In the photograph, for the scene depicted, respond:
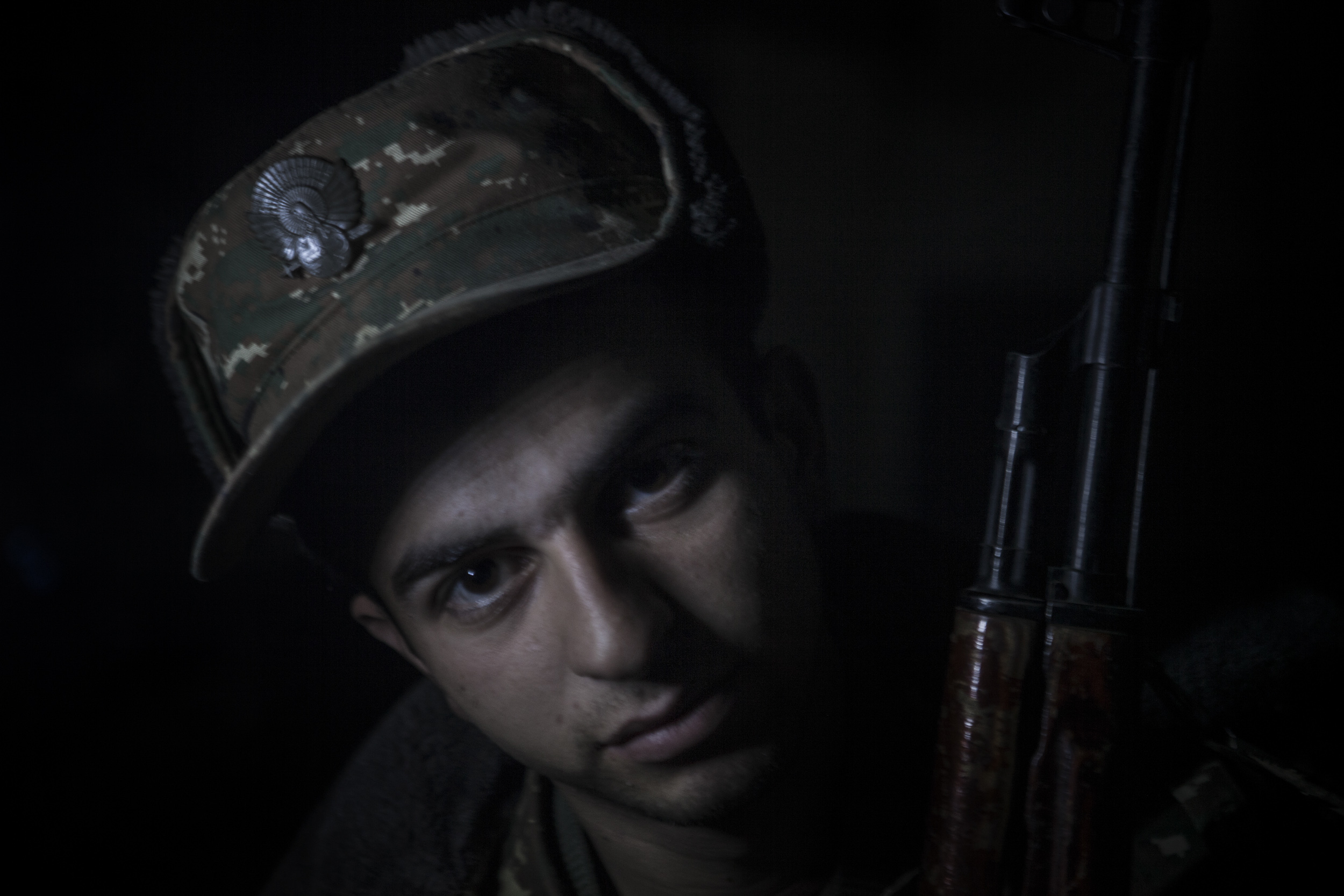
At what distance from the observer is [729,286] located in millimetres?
681

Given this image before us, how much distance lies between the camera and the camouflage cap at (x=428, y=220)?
Answer: 56 cm

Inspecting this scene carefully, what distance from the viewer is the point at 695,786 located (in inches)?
24.4

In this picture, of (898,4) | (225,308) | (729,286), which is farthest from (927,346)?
(225,308)

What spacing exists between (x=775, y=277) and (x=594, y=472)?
0.22 m

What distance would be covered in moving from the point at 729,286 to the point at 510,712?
0.36m

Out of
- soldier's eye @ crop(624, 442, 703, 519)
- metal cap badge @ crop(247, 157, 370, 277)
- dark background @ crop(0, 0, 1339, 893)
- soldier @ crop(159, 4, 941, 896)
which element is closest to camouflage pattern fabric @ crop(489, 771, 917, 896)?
soldier @ crop(159, 4, 941, 896)

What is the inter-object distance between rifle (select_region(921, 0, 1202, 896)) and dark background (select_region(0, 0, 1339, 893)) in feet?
0.33

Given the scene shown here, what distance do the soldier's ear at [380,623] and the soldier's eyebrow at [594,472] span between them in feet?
0.25

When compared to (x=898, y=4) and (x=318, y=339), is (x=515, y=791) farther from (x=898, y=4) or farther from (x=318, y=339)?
(x=898, y=4)

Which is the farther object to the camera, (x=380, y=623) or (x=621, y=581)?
(x=380, y=623)

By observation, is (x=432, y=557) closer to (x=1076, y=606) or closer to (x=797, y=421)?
(x=797, y=421)

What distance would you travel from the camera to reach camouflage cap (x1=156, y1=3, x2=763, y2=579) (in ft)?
1.85

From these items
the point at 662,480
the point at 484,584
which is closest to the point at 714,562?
the point at 662,480

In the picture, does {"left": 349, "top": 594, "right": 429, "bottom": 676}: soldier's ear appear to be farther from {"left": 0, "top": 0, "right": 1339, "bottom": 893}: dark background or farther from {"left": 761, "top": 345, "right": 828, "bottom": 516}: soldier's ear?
{"left": 761, "top": 345, "right": 828, "bottom": 516}: soldier's ear
